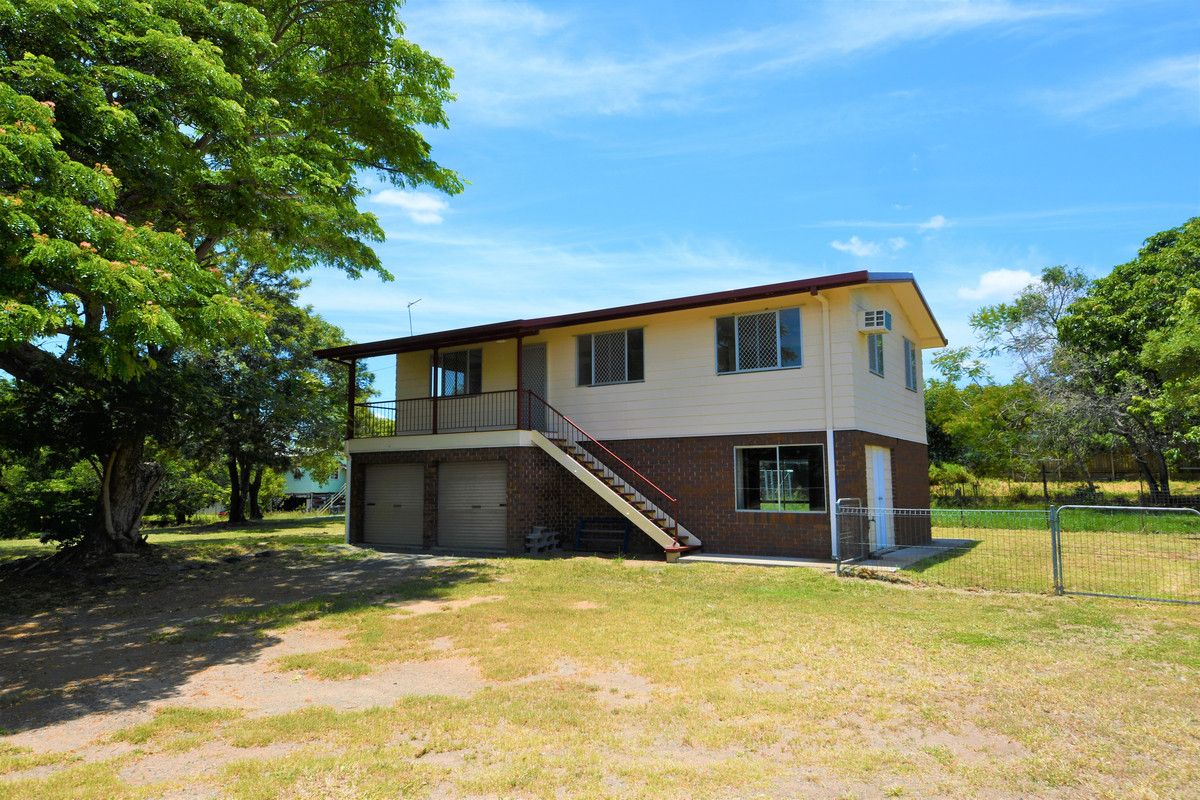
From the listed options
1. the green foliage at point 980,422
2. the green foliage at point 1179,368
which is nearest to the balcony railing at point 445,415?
the green foliage at point 1179,368

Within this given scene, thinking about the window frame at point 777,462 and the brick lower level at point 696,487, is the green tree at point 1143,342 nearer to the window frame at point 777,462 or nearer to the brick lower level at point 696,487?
the brick lower level at point 696,487

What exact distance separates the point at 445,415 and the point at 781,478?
896 centimetres

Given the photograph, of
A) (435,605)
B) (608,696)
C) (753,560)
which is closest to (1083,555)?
(753,560)

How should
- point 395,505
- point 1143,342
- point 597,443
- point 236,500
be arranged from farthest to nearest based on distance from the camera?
point 236,500
point 1143,342
point 395,505
point 597,443

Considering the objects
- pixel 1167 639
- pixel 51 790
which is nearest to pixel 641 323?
pixel 1167 639

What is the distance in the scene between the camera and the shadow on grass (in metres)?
6.45

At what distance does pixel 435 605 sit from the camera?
10398 millimetres

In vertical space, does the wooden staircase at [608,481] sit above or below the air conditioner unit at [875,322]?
below

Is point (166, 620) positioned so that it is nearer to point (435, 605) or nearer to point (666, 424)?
point (435, 605)

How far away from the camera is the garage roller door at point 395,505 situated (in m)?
18.8

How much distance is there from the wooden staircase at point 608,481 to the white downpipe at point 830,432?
2824 millimetres

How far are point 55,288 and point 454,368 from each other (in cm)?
1207

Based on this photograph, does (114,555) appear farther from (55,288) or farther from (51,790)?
(51,790)

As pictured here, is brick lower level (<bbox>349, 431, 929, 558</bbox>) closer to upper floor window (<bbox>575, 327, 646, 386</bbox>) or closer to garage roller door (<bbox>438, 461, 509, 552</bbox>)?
garage roller door (<bbox>438, 461, 509, 552</bbox>)
